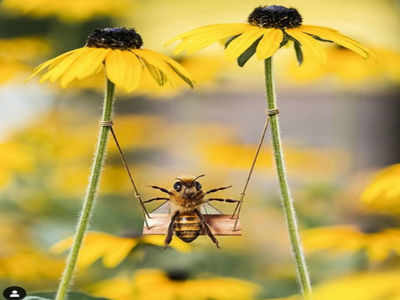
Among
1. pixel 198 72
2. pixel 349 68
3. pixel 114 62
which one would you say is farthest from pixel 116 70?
pixel 349 68

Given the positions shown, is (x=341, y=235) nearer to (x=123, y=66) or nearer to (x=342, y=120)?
(x=342, y=120)

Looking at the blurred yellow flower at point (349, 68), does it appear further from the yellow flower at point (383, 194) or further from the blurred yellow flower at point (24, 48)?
the blurred yellow flower at point (24, 48)

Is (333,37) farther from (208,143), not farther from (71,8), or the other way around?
(71,8)

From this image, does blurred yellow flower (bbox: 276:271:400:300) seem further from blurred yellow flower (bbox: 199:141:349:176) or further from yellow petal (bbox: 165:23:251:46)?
yellow petal (bbox: 165:23:251:46)

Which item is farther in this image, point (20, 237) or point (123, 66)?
point (20, 237)

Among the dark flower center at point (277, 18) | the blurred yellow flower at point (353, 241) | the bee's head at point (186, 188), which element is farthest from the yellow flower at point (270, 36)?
the blurred yellow flower at point (353, 241)

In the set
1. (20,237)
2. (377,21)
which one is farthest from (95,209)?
(377,21)
